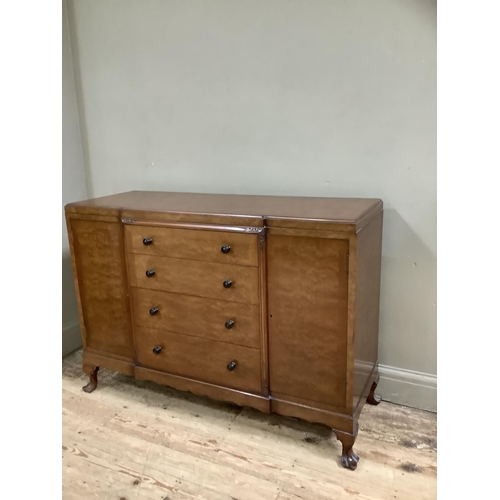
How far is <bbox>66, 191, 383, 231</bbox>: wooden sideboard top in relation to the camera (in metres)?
1.54

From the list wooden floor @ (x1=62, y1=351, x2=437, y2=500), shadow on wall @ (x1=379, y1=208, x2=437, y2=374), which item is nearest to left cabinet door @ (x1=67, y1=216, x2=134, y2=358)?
wooden floor @ (x1=62, y1=351, x2=437, y2=500)

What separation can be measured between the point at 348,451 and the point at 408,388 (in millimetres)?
489

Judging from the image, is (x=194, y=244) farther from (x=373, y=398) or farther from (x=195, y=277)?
(x=373, y=398)

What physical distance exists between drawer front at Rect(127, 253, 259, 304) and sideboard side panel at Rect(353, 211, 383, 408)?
0.37m

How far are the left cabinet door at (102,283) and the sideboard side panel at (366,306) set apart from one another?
974 mm

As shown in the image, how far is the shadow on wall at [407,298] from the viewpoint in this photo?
186cm

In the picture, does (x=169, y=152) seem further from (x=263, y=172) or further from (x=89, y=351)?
(x=89, y=351)

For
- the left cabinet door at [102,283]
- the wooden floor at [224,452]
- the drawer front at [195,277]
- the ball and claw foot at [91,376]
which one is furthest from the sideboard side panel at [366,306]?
the ball and claw foot at [91,376]

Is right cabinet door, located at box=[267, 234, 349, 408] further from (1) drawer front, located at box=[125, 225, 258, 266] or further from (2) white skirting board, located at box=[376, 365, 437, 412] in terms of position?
(2) white skirting board, located at box=[376, 365, 437, 412]

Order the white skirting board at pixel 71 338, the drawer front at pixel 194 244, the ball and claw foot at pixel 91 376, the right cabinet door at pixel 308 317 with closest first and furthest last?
the right cabinet door at pixel 308 317 → the drawer front at pixel 194 244 → the ball and claw foot at pixel 91 376 → the white skirting board at pixel 71 338

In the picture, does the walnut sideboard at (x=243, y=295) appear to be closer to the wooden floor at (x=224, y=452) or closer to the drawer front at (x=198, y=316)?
the drawer front at (x=198, y=316)

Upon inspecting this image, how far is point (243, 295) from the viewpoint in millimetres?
1689

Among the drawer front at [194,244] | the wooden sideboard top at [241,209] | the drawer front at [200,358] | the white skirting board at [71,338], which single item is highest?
the wooden sideboard top at [241,209]
